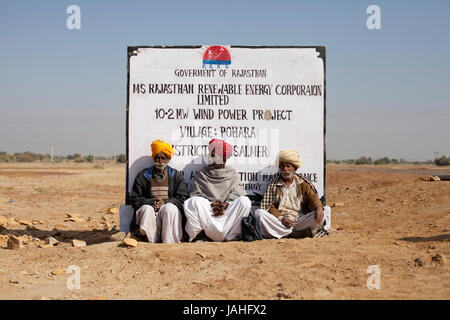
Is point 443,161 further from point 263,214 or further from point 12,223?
point 12,223

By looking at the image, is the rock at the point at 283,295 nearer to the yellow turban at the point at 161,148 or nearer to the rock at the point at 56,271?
the rock at the point at 56,271

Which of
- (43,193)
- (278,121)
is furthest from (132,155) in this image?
(43,193)

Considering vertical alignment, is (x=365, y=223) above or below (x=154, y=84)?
below

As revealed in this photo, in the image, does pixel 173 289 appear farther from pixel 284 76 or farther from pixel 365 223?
pixel 365 223

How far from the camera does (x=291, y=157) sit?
723 cm

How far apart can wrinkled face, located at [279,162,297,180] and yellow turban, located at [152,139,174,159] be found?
1740 mm

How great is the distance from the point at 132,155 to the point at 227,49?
238 cm

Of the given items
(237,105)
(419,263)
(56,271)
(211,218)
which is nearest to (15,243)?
(56,271)

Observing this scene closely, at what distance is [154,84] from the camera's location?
25.8 ft

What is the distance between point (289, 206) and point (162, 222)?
1.93 metres

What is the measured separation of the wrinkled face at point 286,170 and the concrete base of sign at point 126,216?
2.46 metres

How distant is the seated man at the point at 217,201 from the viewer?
690 centimetres

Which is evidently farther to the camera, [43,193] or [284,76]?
[43,193]
